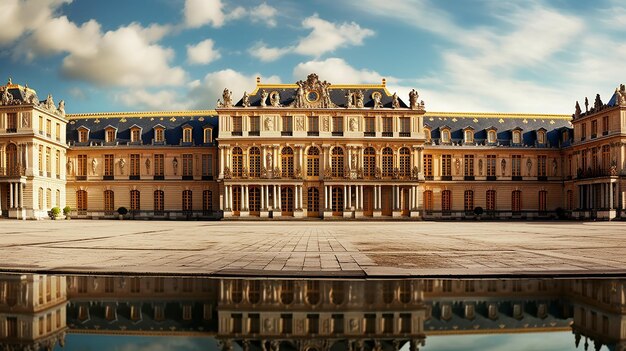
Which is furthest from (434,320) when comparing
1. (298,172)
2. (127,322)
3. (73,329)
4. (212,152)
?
(212,152)

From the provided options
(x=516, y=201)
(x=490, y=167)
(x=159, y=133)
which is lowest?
(x=516, y=201)

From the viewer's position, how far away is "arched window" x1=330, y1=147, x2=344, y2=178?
186ft

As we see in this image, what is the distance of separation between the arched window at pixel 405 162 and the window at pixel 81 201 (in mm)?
34294

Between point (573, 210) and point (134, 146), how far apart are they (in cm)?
4693

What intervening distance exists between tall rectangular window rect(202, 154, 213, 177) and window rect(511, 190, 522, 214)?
3323 cm

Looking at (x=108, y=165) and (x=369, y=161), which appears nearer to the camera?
(x=369, y=161)

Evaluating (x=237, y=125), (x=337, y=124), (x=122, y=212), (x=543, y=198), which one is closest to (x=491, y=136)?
(x=543, y=198)

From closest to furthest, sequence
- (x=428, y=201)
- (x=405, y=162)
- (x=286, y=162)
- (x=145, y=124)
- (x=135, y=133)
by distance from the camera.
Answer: (x=286, y=162) → (x=405, y=162) → (x=428, y=201) → (x=135, y=133) → (x=145, y=124)

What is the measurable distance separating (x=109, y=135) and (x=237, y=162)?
16.2 metres

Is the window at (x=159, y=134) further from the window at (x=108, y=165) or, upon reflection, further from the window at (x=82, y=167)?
the window at (x=82, y=167)

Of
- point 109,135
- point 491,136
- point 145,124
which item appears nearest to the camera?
point 109,135

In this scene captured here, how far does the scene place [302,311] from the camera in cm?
725

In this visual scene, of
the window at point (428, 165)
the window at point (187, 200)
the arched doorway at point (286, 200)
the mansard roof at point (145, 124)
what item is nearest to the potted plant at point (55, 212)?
the mansard roof at point (145, 124)

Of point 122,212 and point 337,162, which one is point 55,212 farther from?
point 337,162
